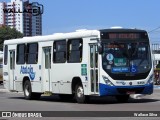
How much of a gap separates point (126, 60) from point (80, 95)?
2.57m

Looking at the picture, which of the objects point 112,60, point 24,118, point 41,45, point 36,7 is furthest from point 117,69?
point 36,7

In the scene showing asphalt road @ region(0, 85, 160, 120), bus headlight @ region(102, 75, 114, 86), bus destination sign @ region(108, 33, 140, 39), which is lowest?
asphalt road @ region(0, 85, 160, 120)

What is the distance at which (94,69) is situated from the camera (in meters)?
21.5

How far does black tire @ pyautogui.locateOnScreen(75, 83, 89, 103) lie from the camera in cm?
2218

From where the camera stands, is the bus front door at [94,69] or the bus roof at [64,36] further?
the bus roof at [64,36]

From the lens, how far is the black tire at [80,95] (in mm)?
22177

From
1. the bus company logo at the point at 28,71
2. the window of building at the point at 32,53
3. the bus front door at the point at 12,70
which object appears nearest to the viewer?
the window of building at the point at 32,53

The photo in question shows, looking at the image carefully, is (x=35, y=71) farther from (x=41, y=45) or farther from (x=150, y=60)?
(x=150, y=60)

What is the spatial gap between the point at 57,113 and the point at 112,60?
4693mm

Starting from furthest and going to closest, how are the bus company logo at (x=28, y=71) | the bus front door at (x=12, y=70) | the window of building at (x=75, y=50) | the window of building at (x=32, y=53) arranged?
1. the bus front door at (x=12, y=70)
2. the bus company logo at (x=28, y=71)
3. the window of building at (x=32, y=53)
4. the window of building at (x=75, y=50)

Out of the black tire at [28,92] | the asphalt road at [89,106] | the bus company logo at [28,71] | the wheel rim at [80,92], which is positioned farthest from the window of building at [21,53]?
the wheel rim at [80,92]

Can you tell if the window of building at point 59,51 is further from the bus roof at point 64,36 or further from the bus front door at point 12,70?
the bus front door at point 12,70

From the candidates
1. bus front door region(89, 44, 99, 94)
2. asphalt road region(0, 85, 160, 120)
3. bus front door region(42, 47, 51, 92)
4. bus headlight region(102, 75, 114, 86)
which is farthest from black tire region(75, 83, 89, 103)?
bus front door region(42, 47, 51, 92)

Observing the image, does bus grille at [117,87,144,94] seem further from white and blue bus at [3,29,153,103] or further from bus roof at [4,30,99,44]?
bus roof at [4,30,99,44]
